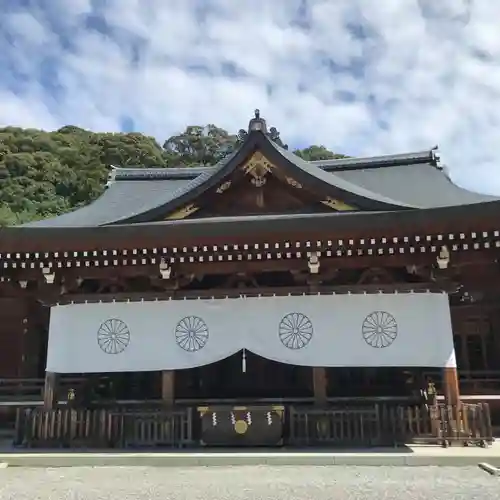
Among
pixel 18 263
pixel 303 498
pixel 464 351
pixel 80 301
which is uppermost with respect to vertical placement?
pixel 18 263

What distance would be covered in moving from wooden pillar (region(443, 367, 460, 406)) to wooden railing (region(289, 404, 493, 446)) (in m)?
0.18

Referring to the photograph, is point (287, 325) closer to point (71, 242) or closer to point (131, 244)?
point (131, 244)

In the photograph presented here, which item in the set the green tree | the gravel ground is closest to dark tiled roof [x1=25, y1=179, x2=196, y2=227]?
the gravel ground

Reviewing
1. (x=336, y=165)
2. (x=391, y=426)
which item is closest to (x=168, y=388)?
(x=391, y=426)

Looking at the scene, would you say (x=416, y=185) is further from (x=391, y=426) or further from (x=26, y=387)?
(x=26, y=387)

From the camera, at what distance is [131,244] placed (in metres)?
8.87

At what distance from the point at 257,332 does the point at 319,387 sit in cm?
143

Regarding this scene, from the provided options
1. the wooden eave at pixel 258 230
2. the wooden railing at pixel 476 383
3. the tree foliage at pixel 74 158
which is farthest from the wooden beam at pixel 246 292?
the tree foliage at pixel 74 158

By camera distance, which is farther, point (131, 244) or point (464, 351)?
point (464, 351)

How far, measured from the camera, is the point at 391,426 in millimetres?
8453

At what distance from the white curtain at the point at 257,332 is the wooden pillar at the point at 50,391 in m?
0.18

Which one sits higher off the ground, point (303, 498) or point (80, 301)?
point (80, 301)

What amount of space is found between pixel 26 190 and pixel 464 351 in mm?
53246

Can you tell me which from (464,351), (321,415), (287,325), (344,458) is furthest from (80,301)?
(464,351)
